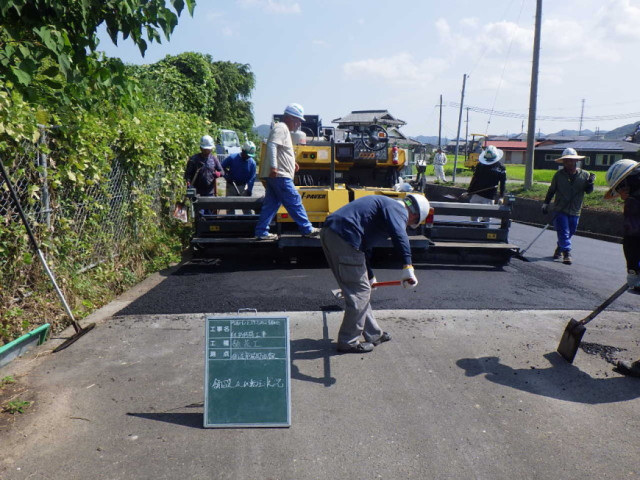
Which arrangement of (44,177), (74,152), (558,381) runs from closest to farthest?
(558,381) < (44,177) < (74,152)

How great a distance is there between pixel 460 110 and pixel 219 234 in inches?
1676

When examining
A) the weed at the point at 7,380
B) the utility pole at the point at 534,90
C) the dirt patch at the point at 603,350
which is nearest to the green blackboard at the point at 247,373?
the weed at the point at 7,380

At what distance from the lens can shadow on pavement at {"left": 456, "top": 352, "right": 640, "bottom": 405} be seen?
173 inches

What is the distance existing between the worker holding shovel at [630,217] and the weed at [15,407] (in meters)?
4.54

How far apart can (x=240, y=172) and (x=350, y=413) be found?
736cm

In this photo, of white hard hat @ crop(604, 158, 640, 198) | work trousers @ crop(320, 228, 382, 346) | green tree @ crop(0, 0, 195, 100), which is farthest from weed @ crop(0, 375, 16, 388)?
white hard hat @ crop(604, 158, 640, 198)

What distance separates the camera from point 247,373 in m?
3.90

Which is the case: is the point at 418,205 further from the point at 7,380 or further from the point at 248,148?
the point at 248,148

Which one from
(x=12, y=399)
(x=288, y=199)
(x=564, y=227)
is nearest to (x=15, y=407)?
(x=12, y=399)

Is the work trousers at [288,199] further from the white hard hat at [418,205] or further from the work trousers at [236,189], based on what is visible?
the white hard hat at [418,205]

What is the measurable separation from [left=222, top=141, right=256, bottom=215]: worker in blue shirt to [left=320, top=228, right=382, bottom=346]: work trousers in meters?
6.00

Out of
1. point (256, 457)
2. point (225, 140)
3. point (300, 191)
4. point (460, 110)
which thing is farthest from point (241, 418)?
point (460, 110)

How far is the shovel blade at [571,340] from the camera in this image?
489 centimetres

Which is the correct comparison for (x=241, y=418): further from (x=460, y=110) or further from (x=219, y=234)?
(x=460, y=110)
